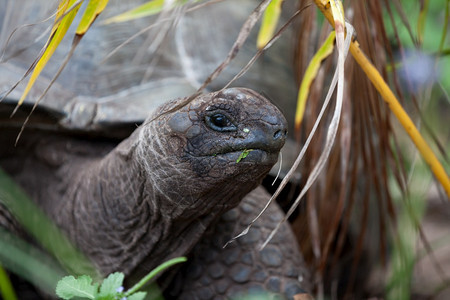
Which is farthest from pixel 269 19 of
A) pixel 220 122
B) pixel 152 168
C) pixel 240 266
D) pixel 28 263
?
pixel 28 263

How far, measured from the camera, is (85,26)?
1479 millimetres

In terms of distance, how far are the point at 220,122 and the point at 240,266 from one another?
2.20ft

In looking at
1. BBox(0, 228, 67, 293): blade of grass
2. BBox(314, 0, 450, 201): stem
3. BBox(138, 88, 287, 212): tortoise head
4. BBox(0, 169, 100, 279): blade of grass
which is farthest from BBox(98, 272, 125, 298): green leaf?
BBox(314, 0, 450, 201): stem

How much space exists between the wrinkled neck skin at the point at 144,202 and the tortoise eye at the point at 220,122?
90 millimetres

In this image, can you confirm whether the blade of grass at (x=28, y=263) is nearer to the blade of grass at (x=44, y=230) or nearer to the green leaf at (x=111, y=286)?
the blade of grass at (x=44, y=230)

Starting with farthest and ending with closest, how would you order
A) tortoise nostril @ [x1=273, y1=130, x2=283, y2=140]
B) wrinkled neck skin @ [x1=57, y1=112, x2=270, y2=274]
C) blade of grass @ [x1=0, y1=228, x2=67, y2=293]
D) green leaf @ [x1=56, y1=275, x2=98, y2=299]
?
blade of grass @ [x1=0, y1=228, x2=67, y2=293] < wrinkled neck skin @ [x1=57, y1=112, x2=270, y2=274] < tortoise nostril @ [x1=273, y1=130, x2=283, y2=140] < green leaf @ [x1=56, y1=275, x2=98, y2=299]

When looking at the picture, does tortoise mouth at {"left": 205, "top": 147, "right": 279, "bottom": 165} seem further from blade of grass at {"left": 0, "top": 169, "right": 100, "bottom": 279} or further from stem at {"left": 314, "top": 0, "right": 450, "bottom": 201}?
blade of grass at {"left": 0, "top": 169, "right": 100, "bottom": 279}

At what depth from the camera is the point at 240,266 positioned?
1.93 metres

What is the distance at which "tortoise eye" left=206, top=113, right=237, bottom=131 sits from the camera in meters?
1.42

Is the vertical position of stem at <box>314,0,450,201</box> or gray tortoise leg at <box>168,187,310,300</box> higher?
stem at <box>314,0,450,201</box>

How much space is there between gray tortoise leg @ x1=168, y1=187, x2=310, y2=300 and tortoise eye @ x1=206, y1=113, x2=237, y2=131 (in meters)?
0.60

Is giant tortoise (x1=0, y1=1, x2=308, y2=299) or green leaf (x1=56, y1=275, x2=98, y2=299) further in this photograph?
giant tortoise (x1=0, y1=1, x2=308, y2=299)

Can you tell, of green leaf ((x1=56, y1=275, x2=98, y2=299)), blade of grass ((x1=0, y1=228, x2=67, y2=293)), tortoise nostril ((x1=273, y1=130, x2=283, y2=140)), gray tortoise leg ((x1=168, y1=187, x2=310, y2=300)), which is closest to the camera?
green leaf ((x1=56, y1=275, x2=98, y2=299))

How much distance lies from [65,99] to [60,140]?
0.22m
